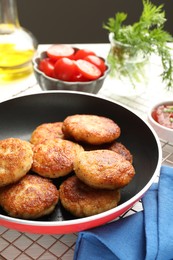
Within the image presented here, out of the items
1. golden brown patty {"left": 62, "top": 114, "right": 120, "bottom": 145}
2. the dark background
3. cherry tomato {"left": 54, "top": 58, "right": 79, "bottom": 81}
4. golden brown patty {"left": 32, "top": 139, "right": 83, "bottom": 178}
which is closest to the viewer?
golden brown patty {"left": 32, "top": 139, "right": 83, "bottom": 178}

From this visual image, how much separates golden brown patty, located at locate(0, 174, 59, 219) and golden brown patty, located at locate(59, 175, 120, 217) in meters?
0.03

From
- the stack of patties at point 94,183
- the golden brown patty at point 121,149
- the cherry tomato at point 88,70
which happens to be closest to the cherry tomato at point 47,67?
the cherry tomato at point 88,70

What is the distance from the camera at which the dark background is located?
3518mm

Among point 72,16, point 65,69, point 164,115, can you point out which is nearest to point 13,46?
point 65,69

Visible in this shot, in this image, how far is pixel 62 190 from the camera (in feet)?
3.81

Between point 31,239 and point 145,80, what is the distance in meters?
1.00

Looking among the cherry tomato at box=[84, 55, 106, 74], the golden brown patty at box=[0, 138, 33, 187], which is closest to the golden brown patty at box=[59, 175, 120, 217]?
the golden brown patty at box=[0, 138, 33, 187]

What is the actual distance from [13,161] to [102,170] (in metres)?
0.24

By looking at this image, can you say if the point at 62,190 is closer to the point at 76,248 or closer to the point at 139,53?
the point at 76,248

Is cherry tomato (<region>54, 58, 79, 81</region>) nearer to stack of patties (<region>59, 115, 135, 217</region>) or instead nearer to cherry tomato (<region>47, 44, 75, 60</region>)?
cherry tomato (<region>47, 44, 75, 60</region>)

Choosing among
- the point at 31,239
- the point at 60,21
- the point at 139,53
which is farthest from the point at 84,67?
the point at 60,21

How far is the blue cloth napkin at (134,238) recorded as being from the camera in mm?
1038

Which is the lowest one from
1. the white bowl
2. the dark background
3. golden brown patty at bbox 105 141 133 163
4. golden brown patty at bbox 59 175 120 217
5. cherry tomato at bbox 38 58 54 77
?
the dark background

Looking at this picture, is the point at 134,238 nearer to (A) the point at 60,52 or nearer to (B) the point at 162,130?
(B) the point at 162,130
